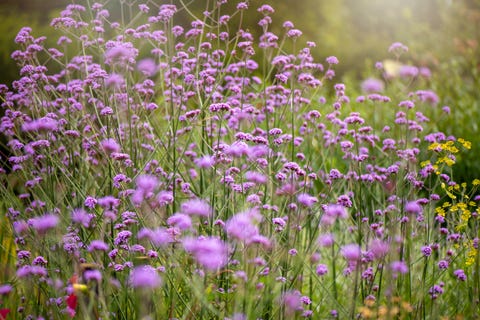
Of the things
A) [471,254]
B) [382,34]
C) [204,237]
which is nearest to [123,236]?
[204,237]

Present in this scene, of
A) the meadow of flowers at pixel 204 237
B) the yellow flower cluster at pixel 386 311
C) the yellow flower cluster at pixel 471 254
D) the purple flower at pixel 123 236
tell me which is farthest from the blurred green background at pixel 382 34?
the purple flower at pixel 123 236

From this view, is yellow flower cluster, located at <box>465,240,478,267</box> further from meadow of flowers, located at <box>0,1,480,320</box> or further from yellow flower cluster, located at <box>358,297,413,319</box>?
yellow flower cluster, located at <box>358,297,413,319</box>

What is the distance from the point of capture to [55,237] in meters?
2.88

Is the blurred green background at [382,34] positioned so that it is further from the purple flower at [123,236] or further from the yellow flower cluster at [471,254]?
the purple flower at [123,236]

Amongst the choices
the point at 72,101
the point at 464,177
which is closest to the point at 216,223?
the point at 72,101

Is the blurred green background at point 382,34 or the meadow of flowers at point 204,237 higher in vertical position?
the blurred green background at point 382,34

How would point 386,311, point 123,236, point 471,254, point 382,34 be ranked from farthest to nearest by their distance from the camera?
point 382,34 < point 471,254 < point 123,236 < point 386,311

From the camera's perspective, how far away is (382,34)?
562 inches

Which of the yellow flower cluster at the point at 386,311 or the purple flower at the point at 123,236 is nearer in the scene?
the yellow flower cluster at the point at 386,311

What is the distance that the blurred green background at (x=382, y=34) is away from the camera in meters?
7.63

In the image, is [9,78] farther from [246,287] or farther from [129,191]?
[246,287]

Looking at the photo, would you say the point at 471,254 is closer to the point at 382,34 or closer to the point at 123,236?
the point at 123,236

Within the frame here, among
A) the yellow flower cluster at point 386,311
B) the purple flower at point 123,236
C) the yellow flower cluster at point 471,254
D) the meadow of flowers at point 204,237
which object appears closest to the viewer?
the yellow flower cluster at point 386,311

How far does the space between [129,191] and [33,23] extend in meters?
6.09
